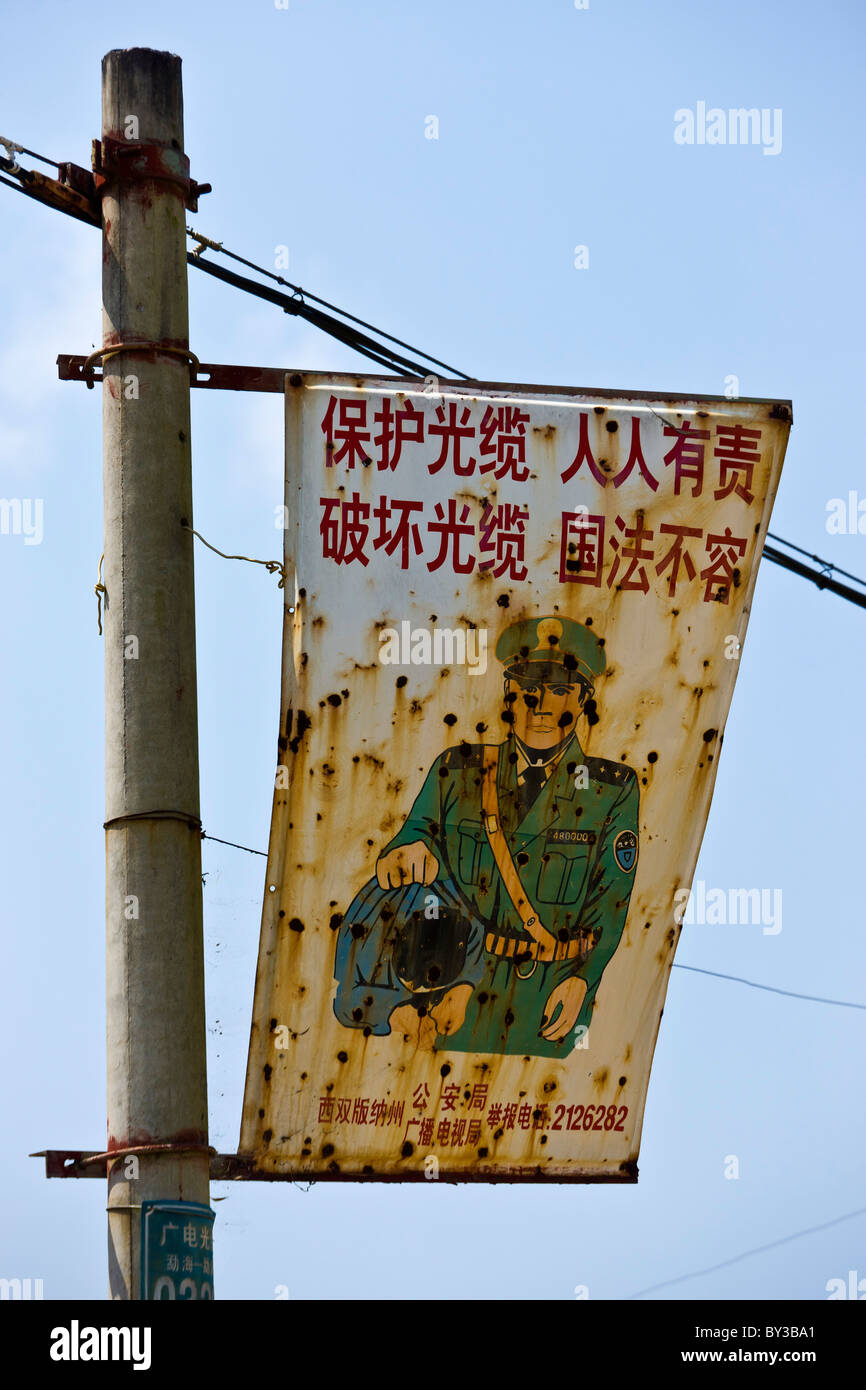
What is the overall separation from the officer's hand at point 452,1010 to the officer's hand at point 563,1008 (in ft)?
0.98

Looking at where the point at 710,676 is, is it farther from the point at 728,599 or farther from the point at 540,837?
the point at 540,837

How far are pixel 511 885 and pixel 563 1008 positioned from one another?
18.9 inches

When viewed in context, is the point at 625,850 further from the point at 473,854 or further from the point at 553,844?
the point at 473,854

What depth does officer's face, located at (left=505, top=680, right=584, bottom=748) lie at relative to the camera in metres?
5.65

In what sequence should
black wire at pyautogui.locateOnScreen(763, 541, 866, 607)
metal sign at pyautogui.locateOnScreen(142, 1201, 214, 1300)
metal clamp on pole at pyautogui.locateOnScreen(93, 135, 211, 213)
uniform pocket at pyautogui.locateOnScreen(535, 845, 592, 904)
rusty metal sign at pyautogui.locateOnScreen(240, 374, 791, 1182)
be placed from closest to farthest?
1. metal sign at pyautogui.locateOnScreen(142, 1201, 214, 1300)
2. metal clamp on pole at pyautogui.locateOnScreen(93, 135, 211, 213)
3. rusty metal sign at pyautogui.locateOnScreen(240, 374, 791, 1182)
4. uniform pocket at pyautogui.locateOnScreen(535, 845, 592, 904)
5. black wire at pyautogui.locateOnScreen(763, 541, 866, 607)

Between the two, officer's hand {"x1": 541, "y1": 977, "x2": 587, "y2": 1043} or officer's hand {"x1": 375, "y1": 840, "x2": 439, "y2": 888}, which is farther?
officer's hand {"x1": 541, "y1": 977, "x2": 587, "y2": 1043}

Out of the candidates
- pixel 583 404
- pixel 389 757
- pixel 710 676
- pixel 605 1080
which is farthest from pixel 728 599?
pixel 605 1080

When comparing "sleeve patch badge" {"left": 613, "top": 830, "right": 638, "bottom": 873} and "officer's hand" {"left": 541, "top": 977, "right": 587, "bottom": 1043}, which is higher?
"sleeve patch badge" {"left": 613, "top": 830, "right": 638, "bottom": 873}

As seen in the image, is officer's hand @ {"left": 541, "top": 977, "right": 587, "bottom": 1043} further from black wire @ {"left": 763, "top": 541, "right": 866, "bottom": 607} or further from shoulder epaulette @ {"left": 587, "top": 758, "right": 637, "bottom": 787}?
black wire @ {"left": 763, "top": 541, "right": 866, "bottom": 607}

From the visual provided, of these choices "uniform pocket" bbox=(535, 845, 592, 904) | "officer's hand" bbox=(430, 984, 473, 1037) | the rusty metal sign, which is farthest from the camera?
"uniform pocket" bbox=(535, 845, 592, 904)

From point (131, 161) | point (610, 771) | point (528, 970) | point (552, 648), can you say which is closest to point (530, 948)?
point (528, 970)

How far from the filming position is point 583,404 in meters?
5.85

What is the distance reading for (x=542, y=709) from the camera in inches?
224

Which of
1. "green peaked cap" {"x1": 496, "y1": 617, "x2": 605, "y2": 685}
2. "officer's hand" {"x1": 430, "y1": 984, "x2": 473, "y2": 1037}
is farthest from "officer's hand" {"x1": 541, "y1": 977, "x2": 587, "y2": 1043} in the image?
"green peaked cap" {"x1": 496, "y1": 617, "x2": 605, "y2": 685}
